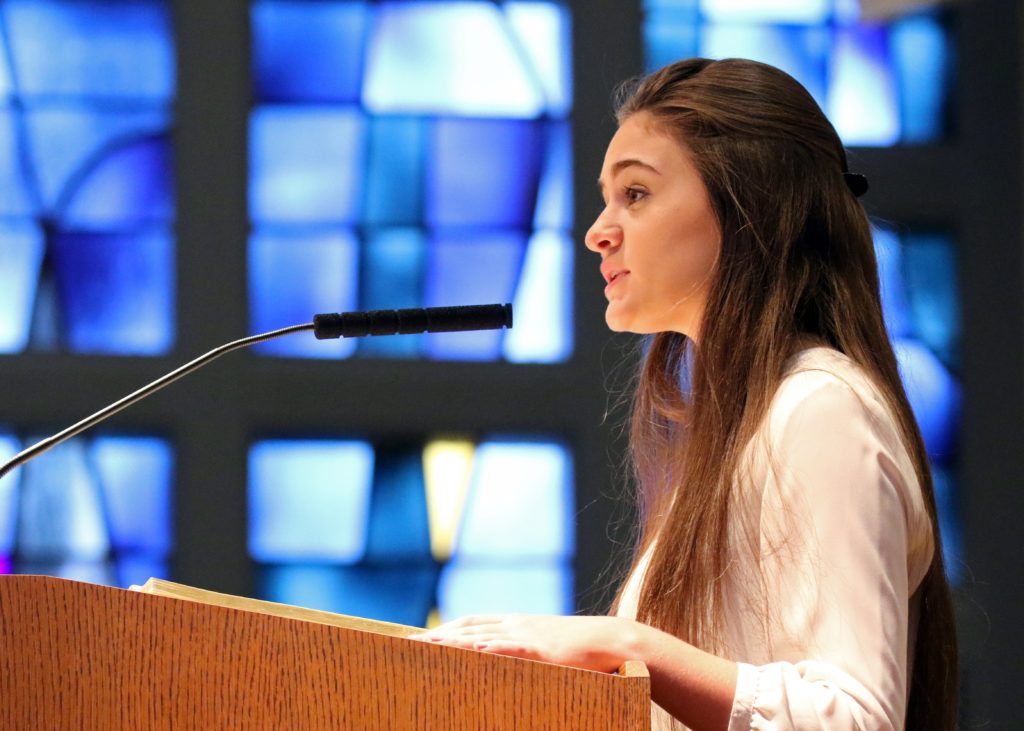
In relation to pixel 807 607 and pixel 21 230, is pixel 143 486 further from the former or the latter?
pixel 807 607

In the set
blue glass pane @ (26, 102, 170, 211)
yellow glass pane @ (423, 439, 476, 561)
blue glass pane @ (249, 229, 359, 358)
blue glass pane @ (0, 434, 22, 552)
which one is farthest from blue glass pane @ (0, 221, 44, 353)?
yellow glass pane @ (423, 439, 476, 561)

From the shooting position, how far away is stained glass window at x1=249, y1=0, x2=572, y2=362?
483 centimetres

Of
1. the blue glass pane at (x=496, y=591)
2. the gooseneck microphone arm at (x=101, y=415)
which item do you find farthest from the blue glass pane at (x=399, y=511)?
the gooseneck microphone arm at (x=101, y=415)

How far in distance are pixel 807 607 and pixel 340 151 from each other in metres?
3.68

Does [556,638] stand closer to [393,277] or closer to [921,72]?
[393,277]

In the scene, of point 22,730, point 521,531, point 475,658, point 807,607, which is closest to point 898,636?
point 807,607

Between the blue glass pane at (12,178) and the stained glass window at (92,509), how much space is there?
2.50 feet

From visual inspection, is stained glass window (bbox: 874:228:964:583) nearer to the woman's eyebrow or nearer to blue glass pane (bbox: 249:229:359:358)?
blue glass pane (bbox: 249:229:359:358)

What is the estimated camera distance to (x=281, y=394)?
4.66 meters

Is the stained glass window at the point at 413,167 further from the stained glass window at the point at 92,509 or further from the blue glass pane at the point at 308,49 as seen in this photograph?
the stained glass window at the point at 92,509

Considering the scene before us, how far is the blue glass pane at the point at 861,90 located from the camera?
517 cm

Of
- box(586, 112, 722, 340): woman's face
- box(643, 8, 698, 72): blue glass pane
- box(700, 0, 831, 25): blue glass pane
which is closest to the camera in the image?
box(586, 112, 722, 340): woman's face

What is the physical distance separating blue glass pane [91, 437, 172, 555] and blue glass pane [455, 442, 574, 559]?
0.96m

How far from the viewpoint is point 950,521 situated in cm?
488
